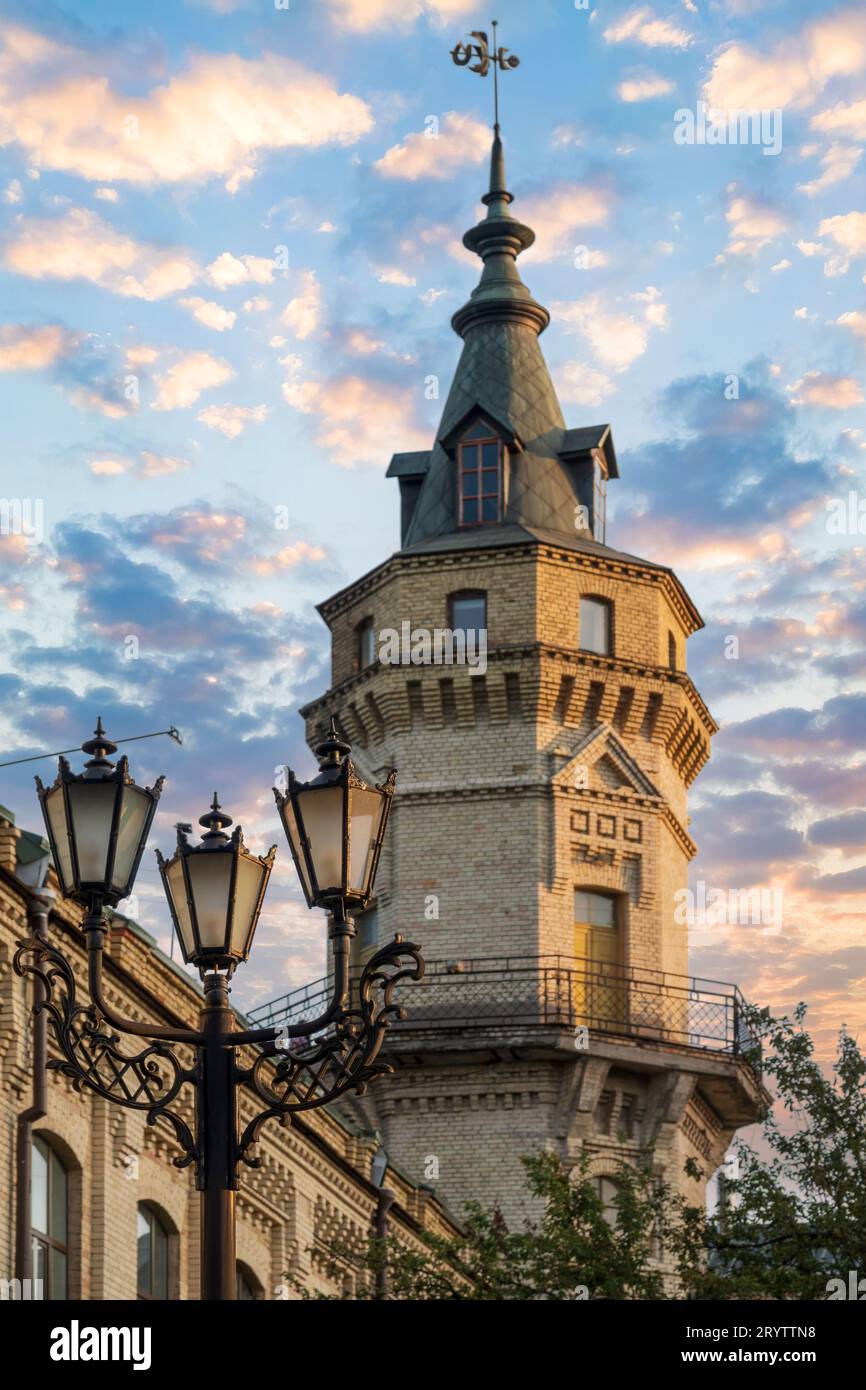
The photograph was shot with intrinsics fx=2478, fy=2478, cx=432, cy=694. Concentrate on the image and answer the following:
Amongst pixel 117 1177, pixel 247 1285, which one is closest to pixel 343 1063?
pixel 117 1177

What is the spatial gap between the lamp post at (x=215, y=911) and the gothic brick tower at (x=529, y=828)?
86.1 ft

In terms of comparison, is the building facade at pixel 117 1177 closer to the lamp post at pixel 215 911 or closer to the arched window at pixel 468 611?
the lamp post at pixel 215 911

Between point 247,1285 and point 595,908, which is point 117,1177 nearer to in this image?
point 247,1285

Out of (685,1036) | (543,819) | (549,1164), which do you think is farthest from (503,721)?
(549,1164)

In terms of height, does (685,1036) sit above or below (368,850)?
above

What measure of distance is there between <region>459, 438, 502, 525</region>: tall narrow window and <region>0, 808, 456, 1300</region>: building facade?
1524cm

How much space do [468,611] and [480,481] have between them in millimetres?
3275

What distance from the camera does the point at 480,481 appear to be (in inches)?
1786

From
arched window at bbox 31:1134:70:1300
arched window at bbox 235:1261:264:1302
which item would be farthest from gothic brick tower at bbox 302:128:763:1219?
arched window at bbox 31:1134:70:1300

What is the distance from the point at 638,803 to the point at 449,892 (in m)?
3.91

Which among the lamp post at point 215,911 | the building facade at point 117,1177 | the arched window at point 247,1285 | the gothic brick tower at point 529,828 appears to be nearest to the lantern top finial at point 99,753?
the lamp post at point 215,911
